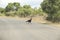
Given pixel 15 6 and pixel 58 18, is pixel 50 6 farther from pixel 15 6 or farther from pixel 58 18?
pixel 15 6

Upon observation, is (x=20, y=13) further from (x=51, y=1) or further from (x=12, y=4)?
(x=51, y=1)

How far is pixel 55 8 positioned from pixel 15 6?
78.3 metres

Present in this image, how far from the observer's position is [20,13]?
83.4 metres

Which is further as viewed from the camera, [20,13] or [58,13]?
[20,13]

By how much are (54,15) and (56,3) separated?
233 centimetres

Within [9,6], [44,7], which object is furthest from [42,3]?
[9,6]

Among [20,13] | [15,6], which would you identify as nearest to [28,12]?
[20,13]

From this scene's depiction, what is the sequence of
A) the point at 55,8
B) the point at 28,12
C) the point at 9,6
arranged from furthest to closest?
the point at 9,6
the point at 28,12
the point at 55,8

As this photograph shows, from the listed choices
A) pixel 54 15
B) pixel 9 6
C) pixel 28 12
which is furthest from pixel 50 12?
pixel 9 6

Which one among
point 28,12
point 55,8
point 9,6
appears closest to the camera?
point 55,8

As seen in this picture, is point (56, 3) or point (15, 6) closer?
point (56, 3)

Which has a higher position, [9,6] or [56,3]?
[56,3]

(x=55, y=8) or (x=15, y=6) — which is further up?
(x=55, y=8)

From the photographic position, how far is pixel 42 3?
41.9 metres
